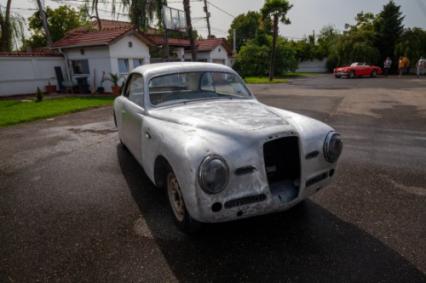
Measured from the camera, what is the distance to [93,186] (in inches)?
165

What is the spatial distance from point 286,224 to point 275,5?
2591 centimetres

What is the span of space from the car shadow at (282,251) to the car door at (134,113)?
3.44 feet

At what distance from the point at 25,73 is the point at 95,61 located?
434 cm

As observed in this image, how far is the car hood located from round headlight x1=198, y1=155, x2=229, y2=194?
1.39 ft

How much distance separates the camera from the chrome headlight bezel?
90.4 inches

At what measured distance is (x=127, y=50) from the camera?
702 inches

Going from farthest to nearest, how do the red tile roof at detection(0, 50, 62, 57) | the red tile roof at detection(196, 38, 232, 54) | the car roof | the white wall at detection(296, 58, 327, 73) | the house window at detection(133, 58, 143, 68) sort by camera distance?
the white wall at detection(296, 58, 327, 73) < the red tile roof at detection(196, 38, 232, 54) < the house window at detection(133, 58, 143, 68) < the red tile roof at detection(0, 50, 62, 57) < the car roof

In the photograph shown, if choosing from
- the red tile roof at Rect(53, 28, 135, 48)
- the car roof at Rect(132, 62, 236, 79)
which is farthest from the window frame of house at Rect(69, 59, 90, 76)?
→ the car roof at Rect(132, 62, 236, 79)

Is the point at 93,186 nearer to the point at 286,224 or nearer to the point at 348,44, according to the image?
the point at 286,224

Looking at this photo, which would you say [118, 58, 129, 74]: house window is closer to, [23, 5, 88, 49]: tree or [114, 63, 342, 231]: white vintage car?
[114, 63, 342, 231]: white vintage car

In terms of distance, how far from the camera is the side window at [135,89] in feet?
13.3

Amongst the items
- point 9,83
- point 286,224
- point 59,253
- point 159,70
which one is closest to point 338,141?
point 286,224

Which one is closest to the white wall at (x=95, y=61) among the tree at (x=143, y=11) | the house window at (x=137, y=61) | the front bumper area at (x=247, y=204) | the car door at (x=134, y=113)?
the house window at (x=137, y=61)

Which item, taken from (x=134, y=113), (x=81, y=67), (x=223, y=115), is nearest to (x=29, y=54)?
(x=81, y=67)
